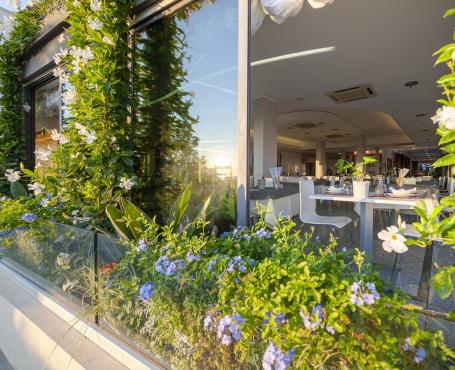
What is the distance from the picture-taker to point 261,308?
81 centimetres

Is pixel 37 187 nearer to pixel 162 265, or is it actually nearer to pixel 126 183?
pixel 126 183

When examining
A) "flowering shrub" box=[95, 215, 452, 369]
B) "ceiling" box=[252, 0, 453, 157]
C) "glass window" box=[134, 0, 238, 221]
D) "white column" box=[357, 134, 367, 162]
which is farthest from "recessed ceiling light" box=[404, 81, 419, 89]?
"white column" box=[357, 134, 367, 162]

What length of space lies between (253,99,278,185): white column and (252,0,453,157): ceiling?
1.09 feet

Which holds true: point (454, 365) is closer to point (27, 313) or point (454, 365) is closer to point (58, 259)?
point (58, 259)

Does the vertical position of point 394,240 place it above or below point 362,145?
below

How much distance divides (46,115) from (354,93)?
20.4 feet

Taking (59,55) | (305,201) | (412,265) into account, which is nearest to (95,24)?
(59,55)

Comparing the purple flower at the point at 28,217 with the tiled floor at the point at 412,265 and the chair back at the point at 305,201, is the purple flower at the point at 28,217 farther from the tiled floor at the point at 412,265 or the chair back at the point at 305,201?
the chair back at the point at 305,201

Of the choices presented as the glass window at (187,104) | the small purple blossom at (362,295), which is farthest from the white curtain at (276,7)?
the small purple blossom at (362,295)

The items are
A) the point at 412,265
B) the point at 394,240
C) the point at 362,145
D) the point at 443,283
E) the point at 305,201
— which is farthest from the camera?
the point at 362,145

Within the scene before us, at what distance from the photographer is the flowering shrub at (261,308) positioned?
2.29ft

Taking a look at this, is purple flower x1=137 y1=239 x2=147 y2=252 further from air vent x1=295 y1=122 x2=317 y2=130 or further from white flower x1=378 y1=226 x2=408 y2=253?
air vent x1=295 y1=122 x2=317 y2=130

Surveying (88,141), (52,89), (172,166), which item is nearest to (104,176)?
(88,141)

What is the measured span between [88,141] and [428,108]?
28.4 ft
